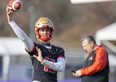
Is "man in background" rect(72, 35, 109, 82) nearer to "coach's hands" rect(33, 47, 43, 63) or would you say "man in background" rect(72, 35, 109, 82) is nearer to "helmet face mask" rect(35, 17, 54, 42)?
"helmet face mask" rect(35, 17, 54, 42)

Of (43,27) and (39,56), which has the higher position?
(43,27)

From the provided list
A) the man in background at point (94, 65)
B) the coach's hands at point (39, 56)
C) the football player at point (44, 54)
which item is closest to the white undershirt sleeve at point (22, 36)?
the football player at point (44, 54)

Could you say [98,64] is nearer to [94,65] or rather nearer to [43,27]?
[94,65]

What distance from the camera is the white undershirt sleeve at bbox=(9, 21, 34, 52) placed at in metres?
8.40

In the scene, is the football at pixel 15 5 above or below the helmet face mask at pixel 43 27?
above

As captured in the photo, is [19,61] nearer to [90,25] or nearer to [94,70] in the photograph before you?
[94,70]

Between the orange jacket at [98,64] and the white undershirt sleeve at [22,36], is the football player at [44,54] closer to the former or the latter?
the white undershirt sleeve at [22,36]

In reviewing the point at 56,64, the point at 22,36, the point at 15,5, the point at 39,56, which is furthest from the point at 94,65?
the point at 15,5

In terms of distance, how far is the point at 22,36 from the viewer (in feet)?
27.6

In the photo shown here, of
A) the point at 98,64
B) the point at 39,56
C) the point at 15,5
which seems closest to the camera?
the point at 15,5

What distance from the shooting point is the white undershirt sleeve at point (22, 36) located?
331 inches

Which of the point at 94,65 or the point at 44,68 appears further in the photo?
the point at 94,65

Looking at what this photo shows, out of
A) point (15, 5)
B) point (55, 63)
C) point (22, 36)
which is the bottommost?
point (55, 63)

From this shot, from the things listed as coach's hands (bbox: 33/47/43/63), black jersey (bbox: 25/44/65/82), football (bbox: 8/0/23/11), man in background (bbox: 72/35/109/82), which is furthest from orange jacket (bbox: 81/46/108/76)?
football (bbox: 8/0/23/11)
